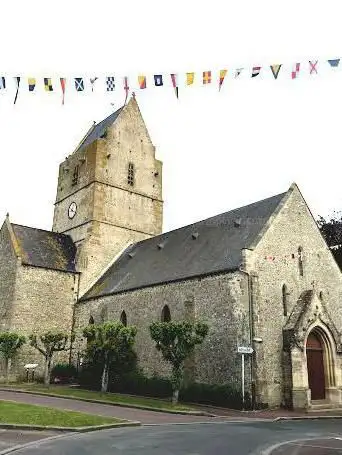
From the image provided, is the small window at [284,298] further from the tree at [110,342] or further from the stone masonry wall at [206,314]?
the tree at [110,342]

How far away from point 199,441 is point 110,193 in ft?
92.6

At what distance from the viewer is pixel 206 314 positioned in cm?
2336

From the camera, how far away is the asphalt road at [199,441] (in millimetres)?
10109

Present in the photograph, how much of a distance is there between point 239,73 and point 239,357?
1275 centimetres

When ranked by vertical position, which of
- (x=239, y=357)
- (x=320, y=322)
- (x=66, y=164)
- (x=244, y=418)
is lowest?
(x=244, y=418)

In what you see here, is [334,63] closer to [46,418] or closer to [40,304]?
[46,418]

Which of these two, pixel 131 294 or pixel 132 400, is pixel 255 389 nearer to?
pixel 132 400

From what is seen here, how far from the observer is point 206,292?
77.5 feet

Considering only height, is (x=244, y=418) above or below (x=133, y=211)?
below

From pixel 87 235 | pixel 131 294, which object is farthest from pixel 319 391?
pixel 87 235

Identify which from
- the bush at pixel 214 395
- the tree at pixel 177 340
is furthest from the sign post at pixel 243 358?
the tree at pixel 177 340

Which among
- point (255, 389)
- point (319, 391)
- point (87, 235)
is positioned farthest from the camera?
point (87, 235)

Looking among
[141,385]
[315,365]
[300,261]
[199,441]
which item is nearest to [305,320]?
[315,365]

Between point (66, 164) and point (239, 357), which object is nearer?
point (239, 357)
